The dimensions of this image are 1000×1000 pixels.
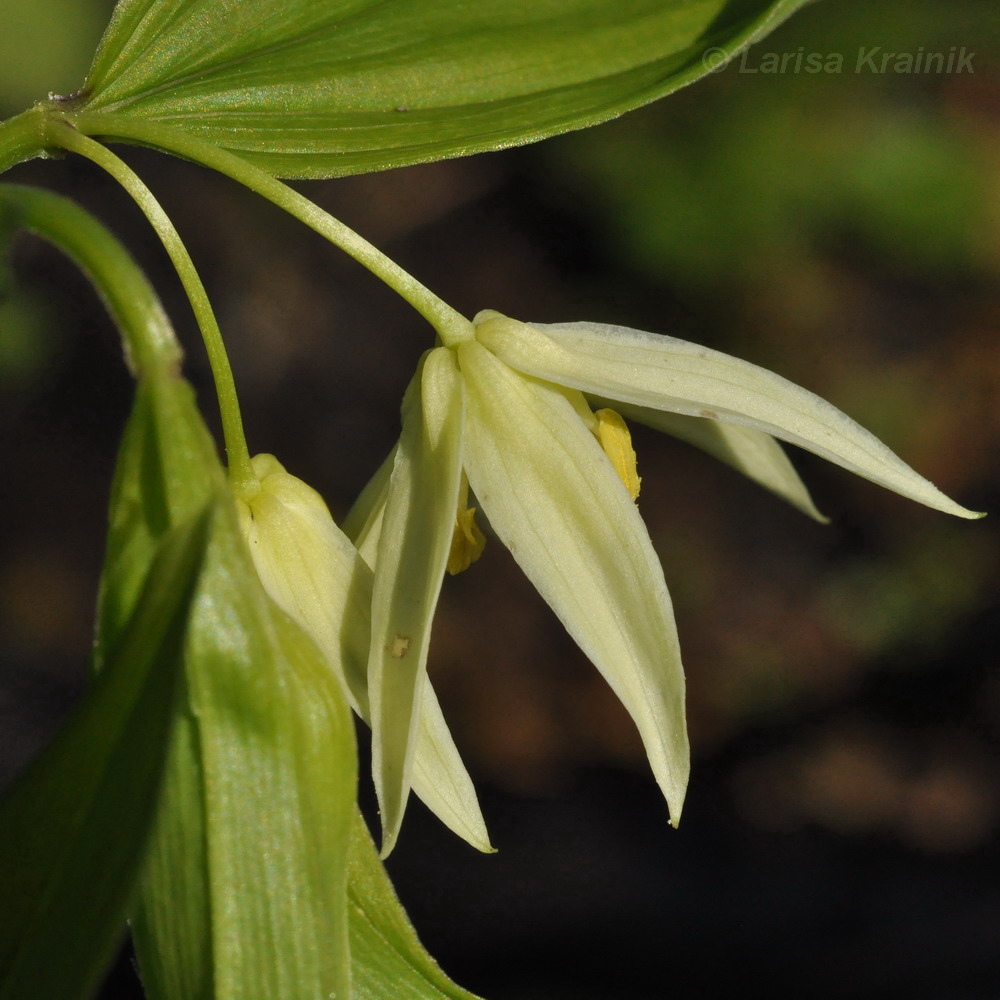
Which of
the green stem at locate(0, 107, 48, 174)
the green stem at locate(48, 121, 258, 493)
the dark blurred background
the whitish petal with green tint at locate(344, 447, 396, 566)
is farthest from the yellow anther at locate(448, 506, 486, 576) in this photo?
the dark blurred background

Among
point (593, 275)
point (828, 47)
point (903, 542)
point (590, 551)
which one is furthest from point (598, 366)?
point (903, 542)

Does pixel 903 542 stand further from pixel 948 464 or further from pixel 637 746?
pixel 637 746

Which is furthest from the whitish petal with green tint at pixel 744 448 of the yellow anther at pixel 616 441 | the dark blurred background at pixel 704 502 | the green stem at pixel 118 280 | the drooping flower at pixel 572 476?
the dark blurred background at pixel 704 502

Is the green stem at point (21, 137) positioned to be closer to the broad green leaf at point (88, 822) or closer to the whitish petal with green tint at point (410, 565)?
the whitish petal with green tint at point (410, 565)

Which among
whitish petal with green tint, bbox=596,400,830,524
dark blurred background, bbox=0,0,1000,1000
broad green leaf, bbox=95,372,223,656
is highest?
dark blurred background, bbox=0,0,1000,1000

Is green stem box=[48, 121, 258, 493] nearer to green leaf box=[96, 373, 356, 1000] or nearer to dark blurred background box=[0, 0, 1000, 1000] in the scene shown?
green leaf box=[96, 373, 356, 1000]
